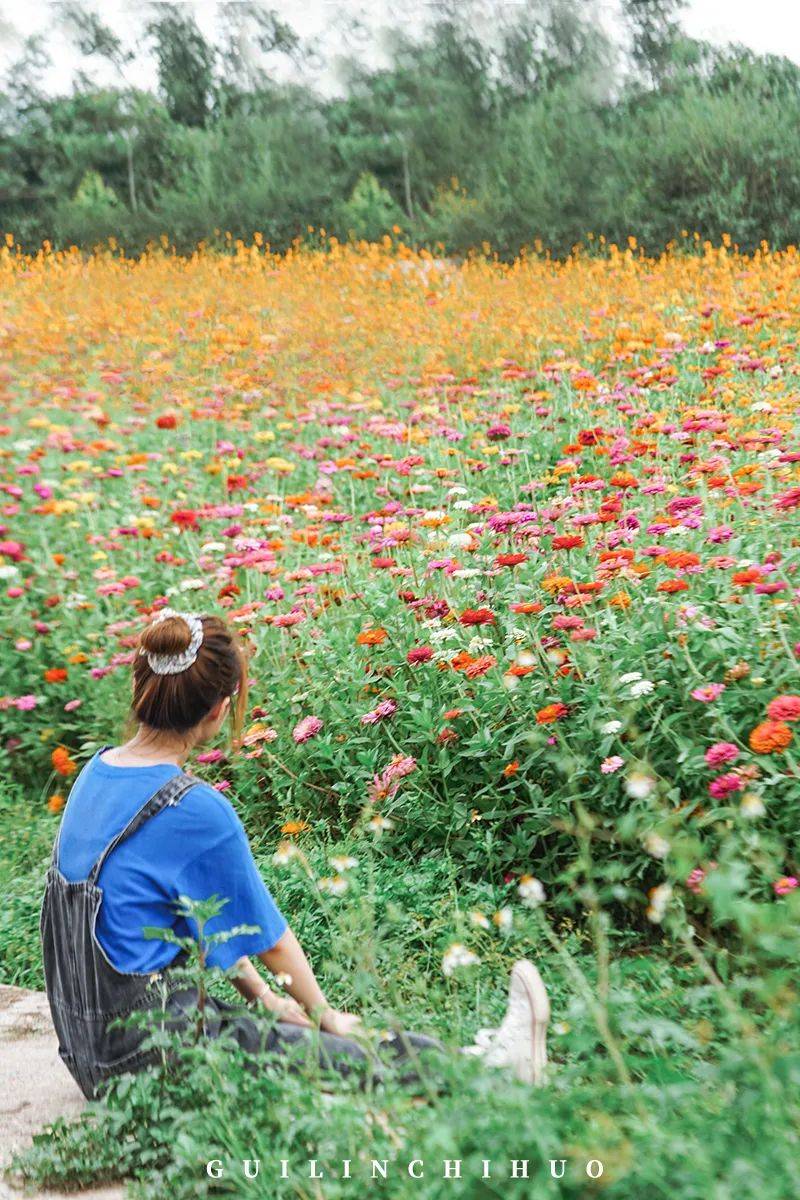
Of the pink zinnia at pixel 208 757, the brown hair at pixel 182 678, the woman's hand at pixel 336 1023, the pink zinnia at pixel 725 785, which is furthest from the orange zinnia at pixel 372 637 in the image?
the woman's hand at pixel 336 1023

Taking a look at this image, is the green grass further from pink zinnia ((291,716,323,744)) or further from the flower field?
pink zinnia ((291,716,323,744))

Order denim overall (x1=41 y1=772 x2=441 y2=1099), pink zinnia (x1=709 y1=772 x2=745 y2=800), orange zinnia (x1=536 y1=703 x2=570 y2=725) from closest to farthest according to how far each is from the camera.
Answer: denim overall (x1=41 y1=772 x2=441 y2=1099) → pink zinnia (x1=709 y1=772 x2=745 y2=800) → orange zinnia (x1=536 y1=703 x2=570 y2=725)

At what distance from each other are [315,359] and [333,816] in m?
4.64

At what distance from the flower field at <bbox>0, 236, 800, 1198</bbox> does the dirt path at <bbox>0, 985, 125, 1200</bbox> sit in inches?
12.9

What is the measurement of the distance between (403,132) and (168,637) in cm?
1254

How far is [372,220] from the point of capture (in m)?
12.5

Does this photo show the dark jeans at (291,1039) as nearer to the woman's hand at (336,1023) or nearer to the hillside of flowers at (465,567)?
the woman's hand at (336,1023)

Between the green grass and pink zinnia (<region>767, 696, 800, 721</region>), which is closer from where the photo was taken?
the green grass

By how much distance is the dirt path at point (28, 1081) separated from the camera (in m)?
2.10

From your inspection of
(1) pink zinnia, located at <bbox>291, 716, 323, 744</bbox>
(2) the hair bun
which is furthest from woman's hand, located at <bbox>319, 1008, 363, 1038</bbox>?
(1) pink zinnia, located at <bbox>291, 716, 323, 744</bbox>

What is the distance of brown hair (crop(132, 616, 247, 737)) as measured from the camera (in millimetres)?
2205

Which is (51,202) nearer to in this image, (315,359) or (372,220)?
(372,220)

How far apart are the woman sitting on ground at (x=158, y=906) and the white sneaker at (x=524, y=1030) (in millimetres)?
77

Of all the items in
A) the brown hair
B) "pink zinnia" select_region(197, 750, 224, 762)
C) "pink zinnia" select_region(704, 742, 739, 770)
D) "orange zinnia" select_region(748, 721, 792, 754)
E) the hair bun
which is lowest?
"pink zinnia" select_region(197, 750, 224, 762)
